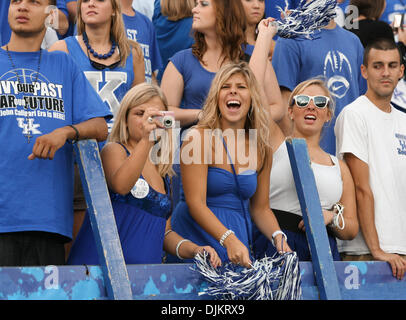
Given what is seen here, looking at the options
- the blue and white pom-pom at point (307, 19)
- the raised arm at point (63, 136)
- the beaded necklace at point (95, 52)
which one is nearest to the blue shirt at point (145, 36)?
the beaded necklace at point (95, 52)

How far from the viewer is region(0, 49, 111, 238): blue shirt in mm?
3246

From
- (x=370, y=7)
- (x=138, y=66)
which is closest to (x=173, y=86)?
(x=138, y=66)

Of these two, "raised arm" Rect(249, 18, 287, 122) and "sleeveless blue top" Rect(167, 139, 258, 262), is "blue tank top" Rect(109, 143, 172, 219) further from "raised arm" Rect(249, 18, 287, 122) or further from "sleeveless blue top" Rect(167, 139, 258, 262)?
"raised arm" Rect(249, 18, 287, 122)

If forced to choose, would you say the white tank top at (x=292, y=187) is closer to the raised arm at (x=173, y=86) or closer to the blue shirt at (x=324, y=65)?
the blue shirt at (x=324, y=65)

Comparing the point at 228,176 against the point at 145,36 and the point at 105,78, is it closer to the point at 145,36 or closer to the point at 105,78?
the point at 105,78

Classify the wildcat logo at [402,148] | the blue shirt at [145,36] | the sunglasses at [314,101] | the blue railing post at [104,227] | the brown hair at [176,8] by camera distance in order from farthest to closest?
the brown hair at [176,8] < the blue shirt at [145,36] < the wildcat logo at [402,148] < the sunglasses at [314,101] < the blue railing post at [104,227]

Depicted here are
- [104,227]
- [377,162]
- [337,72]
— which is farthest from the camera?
[337,72]

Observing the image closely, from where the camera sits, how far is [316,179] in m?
4.02

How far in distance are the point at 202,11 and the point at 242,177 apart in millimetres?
1500

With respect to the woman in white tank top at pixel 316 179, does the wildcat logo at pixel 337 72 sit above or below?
above

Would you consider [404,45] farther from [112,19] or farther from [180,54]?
[112,19]

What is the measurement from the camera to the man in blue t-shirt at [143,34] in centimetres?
513

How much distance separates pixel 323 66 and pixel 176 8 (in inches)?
55.1

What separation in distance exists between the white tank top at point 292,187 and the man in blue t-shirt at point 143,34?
140 centimetres
